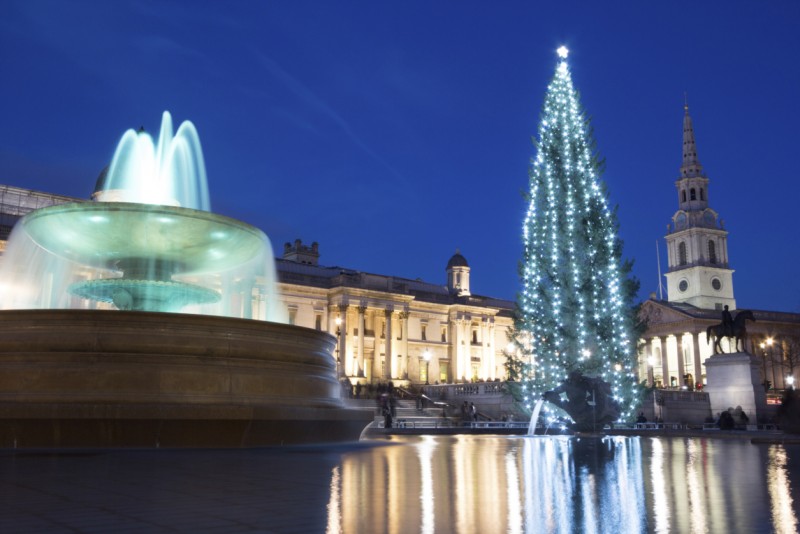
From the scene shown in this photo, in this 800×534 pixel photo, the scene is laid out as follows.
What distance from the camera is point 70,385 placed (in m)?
10.2

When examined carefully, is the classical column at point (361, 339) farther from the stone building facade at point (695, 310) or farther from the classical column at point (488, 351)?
the stone building facade at point (695, 310)

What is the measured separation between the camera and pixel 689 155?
105m

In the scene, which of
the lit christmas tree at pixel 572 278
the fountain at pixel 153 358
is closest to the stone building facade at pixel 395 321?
the lit christmas tree at pixel 572 278

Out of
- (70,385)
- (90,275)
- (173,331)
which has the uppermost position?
(90,275)

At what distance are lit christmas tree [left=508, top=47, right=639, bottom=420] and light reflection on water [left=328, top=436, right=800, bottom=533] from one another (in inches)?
645

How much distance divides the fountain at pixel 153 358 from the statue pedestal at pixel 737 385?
23.8 meters

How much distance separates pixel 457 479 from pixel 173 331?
558cm

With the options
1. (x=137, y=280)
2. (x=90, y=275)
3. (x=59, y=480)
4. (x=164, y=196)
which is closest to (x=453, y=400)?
(x=90, y=275)

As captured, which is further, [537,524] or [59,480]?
[59,480]

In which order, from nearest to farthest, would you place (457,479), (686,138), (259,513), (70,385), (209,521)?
(209,521), (259,513), (457,479), (70,385), (686,138)

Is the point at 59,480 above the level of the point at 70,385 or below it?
below

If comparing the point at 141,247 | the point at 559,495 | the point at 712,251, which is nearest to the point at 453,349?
the point at 712,251

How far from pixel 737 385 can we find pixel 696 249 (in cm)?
7227

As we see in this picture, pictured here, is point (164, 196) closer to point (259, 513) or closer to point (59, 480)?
point (59, 480)
